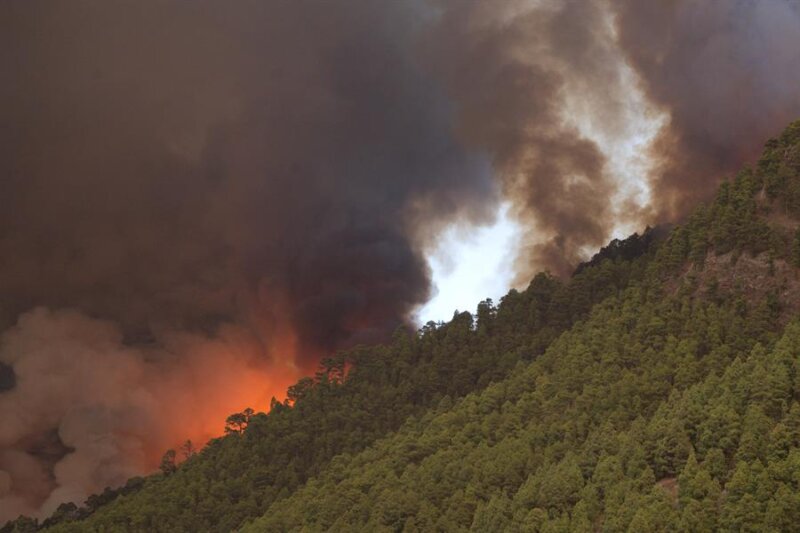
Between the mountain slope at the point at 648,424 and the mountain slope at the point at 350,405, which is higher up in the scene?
the mountain slope at the point at 350,405

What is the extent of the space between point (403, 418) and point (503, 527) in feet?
186

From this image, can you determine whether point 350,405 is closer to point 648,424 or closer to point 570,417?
point 570,417

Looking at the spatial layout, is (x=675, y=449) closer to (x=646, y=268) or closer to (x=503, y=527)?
(x=503, y=527)

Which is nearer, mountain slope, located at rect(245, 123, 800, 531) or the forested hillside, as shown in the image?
mountain slope, located at rect(245, 123, 800, 531)

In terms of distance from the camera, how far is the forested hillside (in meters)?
104

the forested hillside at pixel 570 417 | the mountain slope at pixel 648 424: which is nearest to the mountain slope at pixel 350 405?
the forested hillside at pixel 570 417

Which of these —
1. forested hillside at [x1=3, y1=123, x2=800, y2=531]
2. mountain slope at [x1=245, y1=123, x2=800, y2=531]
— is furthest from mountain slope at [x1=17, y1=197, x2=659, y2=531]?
mountain slope at [x1=245, y1=123, x2=800, y2=531]

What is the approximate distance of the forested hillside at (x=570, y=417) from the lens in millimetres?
104125

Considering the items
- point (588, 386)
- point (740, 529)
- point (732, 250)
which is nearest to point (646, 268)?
point (732, 250)

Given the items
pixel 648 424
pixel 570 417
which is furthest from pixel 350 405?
pixel 648 424

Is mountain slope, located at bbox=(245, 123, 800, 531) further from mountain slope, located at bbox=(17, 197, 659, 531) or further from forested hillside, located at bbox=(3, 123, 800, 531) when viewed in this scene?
mountain slope, located at bbox=(17, 197, 659, 531)

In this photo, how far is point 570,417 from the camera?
128 meters

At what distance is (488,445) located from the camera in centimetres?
13450

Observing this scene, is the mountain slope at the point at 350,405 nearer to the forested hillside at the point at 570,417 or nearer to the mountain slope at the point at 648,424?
the forested hillside at the point at 570,417
